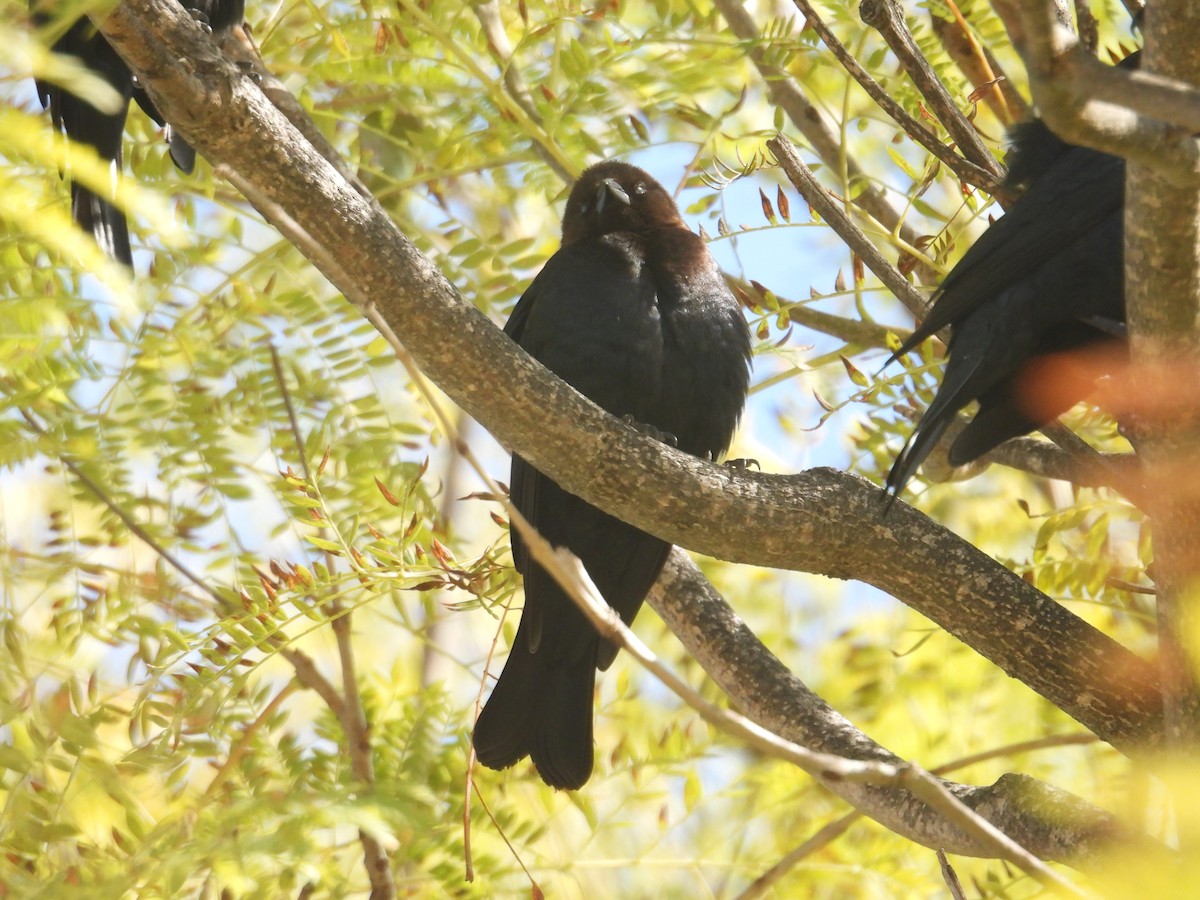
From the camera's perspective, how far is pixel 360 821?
2.03m

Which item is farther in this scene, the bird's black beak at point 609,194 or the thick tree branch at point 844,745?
the bird's black beak at point 609,194

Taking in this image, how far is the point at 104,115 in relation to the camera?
3891 millimetres

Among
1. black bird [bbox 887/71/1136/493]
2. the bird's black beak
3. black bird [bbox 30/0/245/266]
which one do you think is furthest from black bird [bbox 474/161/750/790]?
black bird [bbox 30/0/245/266]

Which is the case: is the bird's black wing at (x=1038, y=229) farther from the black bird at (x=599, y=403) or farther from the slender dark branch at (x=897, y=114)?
the black bird at (x=599, y=403)

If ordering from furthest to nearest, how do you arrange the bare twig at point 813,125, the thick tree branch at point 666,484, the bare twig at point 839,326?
1. the bare twig at point 813,125
2. the bare twig at point 839,326
3. the thick tree branch at point 666,484

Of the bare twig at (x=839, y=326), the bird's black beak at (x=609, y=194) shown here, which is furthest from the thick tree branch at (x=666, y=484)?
the bird's black beak at (x=609, y=194)

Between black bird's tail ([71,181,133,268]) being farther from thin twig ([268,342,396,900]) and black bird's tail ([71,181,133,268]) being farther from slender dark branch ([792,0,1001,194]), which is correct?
slender dark branch ([792,0,1001,194])

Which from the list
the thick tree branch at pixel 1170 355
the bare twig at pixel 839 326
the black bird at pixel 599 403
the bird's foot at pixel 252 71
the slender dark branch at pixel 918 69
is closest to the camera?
the thick tree branch at pixel 1170 355

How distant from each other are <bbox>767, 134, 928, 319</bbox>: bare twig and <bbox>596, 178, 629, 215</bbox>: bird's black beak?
1.27m

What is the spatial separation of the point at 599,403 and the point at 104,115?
65.1 inches

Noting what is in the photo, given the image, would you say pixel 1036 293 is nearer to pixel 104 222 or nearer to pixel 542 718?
pixel 542 718

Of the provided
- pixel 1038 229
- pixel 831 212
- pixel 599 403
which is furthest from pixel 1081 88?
pixel 599 403

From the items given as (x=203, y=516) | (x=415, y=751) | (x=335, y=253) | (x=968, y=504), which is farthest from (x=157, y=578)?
(x=968, y=504)

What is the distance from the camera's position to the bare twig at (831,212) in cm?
285
